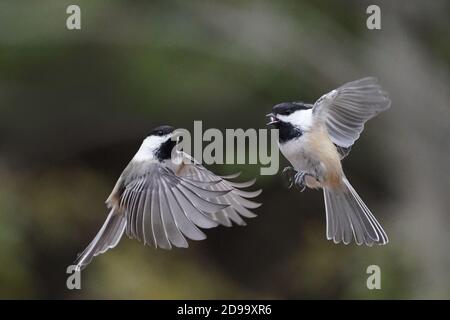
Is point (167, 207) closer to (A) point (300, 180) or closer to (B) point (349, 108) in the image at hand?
(A) point (300, 180)

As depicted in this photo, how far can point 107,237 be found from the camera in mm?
1531

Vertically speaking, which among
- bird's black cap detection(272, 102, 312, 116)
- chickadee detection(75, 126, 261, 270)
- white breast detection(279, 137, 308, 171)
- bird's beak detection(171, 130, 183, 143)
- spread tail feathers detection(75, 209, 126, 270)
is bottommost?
spread tail feathers detection(75, 209, 126, 270)

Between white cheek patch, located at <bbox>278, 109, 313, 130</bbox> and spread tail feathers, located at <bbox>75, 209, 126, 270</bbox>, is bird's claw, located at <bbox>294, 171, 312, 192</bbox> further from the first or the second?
spread tail feathers, located at <bbox>75, 209, 126, 270</bbox>

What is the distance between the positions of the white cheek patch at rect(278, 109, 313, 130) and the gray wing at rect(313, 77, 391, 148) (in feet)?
0.05

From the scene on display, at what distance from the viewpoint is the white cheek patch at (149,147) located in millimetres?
1463

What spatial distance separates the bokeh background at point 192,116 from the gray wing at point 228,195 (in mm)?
2317

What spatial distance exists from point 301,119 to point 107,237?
422 mm

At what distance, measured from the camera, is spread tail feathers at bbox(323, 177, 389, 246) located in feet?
4.51

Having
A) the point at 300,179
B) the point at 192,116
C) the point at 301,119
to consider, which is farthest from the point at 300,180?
the point at 192,116

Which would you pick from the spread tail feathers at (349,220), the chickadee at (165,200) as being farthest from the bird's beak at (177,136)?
the spread tail feathers at (349,220)

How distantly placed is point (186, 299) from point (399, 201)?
1.25 m

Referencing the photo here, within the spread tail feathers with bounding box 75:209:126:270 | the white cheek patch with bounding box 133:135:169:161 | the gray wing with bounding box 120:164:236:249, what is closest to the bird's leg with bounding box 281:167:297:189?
the gray wing with bounding box 120:164:236:249

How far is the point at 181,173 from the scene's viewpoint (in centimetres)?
156
